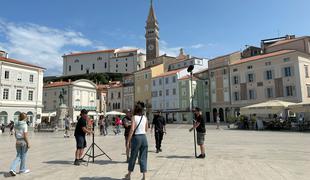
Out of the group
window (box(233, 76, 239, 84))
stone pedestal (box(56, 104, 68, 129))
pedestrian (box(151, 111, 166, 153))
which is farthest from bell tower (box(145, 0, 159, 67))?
pedestrian (box(151, 111, 166, 153))

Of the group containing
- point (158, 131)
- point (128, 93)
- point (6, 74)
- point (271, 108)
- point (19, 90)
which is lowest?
point (158, 131)

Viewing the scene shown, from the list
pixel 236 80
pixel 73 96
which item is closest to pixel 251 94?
pixel 236 80

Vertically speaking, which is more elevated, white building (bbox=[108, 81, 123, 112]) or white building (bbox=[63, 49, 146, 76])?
white building (bbox=[63, 49, 146, 76])

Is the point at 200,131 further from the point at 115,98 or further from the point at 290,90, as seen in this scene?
the point at 115,98

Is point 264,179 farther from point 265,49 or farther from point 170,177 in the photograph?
point 265,49

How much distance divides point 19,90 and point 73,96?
18925mm

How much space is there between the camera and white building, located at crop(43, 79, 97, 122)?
66.1m

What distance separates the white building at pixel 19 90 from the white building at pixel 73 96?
14724 mm

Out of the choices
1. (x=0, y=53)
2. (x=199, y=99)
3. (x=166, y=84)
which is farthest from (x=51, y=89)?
(x=199, y=99)

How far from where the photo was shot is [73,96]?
66.1 m

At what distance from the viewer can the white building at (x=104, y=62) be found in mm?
113688

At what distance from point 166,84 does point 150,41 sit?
39214mm

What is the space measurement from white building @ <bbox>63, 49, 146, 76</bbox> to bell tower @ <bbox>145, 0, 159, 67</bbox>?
16.2m

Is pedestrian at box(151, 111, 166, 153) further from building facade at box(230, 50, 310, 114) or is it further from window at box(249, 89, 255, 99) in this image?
window at box(249, 89, 255, 99)
